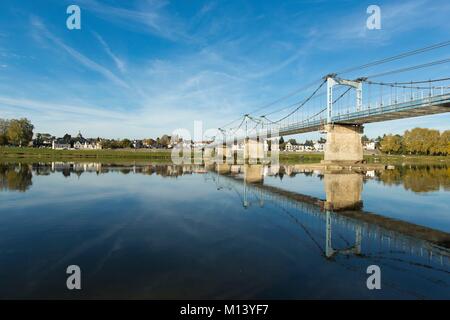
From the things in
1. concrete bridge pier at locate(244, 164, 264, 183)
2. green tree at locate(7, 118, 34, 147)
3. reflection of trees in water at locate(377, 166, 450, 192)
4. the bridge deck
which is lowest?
reflection of trees in water at locate(377, 166, 450, 192)

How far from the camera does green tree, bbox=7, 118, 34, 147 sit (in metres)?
122

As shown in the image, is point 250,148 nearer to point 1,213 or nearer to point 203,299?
point 1,213

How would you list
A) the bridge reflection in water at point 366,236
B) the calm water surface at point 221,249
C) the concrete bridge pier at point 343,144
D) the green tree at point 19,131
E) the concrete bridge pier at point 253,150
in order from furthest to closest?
the green tree at point 19,131
the concrete bridge pier at point 253,150
the concrete bridge pier at point 343,144
the bridge reflection in water at point 366,236
the calm water surface at point 221,249

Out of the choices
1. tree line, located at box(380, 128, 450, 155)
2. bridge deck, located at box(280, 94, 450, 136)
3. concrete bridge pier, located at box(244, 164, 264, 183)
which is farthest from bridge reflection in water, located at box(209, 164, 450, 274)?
tree line, located at box(380, 128, 450, 155)

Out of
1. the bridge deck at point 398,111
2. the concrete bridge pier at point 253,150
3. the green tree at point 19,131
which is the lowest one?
the concrete bridge pier at point 253,150

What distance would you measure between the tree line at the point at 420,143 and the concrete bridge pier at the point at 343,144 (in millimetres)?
73378

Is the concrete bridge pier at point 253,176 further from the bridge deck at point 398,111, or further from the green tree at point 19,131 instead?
the green tree at point 19,131

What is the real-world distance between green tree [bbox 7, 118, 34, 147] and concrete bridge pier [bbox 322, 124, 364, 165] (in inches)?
4717

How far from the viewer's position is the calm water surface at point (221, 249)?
653 centimetres

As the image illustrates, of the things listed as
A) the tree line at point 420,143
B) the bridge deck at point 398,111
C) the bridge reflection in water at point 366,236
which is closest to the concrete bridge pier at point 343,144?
the bridge deck at point 398,111

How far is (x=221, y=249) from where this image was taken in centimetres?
920

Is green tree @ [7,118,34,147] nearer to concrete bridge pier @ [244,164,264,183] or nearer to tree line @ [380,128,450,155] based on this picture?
concrete bridge pier @ [244,164,264,183]

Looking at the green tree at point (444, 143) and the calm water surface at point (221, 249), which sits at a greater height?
the green tree at point (444, 143)
